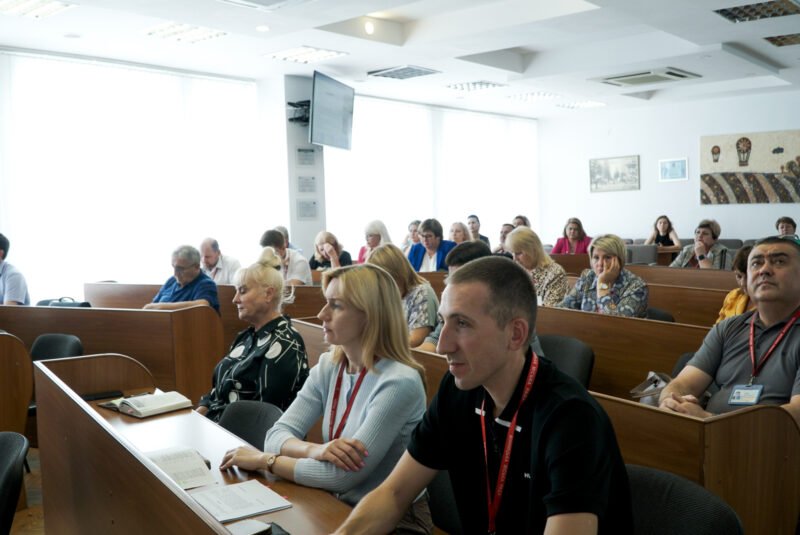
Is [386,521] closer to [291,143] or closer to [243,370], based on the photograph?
[243,370]

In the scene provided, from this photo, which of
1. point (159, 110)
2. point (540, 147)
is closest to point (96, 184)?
point (159, 110)

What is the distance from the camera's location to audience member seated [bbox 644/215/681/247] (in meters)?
11.5

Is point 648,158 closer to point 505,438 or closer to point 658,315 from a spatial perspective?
point 658,315

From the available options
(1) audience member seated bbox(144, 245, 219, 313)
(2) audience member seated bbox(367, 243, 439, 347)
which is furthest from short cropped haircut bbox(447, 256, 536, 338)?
(1) audience member seated bbox(144, 245, 219, 313)

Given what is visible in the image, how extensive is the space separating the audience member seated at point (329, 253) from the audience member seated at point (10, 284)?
2755mm

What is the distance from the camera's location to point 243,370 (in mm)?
3020

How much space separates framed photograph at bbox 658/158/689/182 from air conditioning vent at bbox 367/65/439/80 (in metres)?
5.88

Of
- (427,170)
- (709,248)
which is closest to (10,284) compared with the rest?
(709,248)

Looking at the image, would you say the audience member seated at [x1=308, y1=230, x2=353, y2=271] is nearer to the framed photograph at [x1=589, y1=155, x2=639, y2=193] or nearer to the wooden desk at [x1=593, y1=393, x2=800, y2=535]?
the wooden desk at [x1=593, y1=393, x2=800, y2=535]

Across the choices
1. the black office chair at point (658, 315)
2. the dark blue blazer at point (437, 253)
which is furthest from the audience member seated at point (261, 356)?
the dark blue blazer at point (437, 253)

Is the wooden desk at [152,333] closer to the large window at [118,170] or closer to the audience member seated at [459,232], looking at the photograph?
the large window at [118,170]

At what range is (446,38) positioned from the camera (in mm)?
7113

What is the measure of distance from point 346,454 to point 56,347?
3148 millimetres

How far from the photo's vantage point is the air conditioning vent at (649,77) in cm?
933
